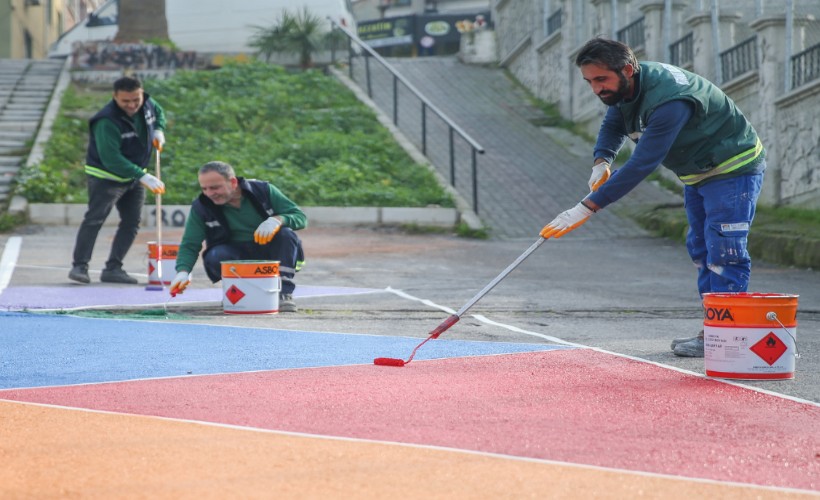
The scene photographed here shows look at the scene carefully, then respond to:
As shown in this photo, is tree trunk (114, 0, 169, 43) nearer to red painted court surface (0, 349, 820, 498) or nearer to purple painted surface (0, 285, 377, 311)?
purple painted surface (0, 285, 377, 311)

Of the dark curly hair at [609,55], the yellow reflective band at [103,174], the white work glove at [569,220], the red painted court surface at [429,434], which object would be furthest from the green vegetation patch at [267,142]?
the red painted court surface at [429,434]

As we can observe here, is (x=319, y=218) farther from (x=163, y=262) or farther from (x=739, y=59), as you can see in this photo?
(x=163, y=262)

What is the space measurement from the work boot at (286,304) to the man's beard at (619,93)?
11.0ft

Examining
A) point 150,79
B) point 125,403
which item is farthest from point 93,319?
point 150,79

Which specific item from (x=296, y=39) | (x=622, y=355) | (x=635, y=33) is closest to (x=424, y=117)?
(x=635, y=33)

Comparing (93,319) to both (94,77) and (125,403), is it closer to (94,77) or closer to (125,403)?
(125,403)

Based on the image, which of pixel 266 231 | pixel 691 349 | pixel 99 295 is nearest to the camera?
pixel 691 349

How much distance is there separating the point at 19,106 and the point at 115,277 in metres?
12.3

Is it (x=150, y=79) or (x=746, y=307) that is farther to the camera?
(x=150, y=79)

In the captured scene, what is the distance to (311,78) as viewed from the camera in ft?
77.2

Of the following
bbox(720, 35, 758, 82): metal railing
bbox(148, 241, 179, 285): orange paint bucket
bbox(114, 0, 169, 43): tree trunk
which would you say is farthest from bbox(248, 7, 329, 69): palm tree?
bbox(148, 241, 179, 285): orange paint bucket

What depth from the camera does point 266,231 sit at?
8.17 m

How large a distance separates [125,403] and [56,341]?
82.6 inches

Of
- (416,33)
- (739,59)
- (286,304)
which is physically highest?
(416,33)
